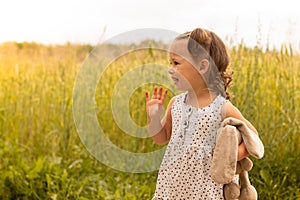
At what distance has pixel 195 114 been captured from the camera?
2.26 metres

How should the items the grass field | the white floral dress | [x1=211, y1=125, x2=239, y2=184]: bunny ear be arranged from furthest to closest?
the grass field < the white floral dress < [x1=211, y1=125, x2=239, y2=184]: bunny ear

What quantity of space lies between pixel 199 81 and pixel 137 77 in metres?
2.19

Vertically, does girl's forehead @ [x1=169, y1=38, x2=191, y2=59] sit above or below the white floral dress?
above

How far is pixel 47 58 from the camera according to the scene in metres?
6.58

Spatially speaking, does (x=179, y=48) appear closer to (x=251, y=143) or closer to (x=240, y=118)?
(x=240, y=118)

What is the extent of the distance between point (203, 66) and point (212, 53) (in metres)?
0.06

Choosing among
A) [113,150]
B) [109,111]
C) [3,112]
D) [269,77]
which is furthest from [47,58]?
[269,77]

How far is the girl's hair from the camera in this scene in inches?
88.2

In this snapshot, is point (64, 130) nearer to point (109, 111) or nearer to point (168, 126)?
point (109, 111)

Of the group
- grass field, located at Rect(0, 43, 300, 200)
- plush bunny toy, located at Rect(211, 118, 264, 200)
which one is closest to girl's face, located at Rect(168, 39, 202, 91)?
plush bunny toy, located at Rect(211, 118, 264, 200)

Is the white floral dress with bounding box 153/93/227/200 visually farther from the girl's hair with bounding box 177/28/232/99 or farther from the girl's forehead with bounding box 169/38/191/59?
the girl's forehead with bounding box 169/38/191/59

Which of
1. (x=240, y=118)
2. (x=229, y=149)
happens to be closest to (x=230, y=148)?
(x=229, y=149)

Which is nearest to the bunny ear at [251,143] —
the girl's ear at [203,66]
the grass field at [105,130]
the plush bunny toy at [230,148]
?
the plush bunny toy at [230,148]

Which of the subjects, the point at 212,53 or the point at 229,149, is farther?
the point at 212,53
